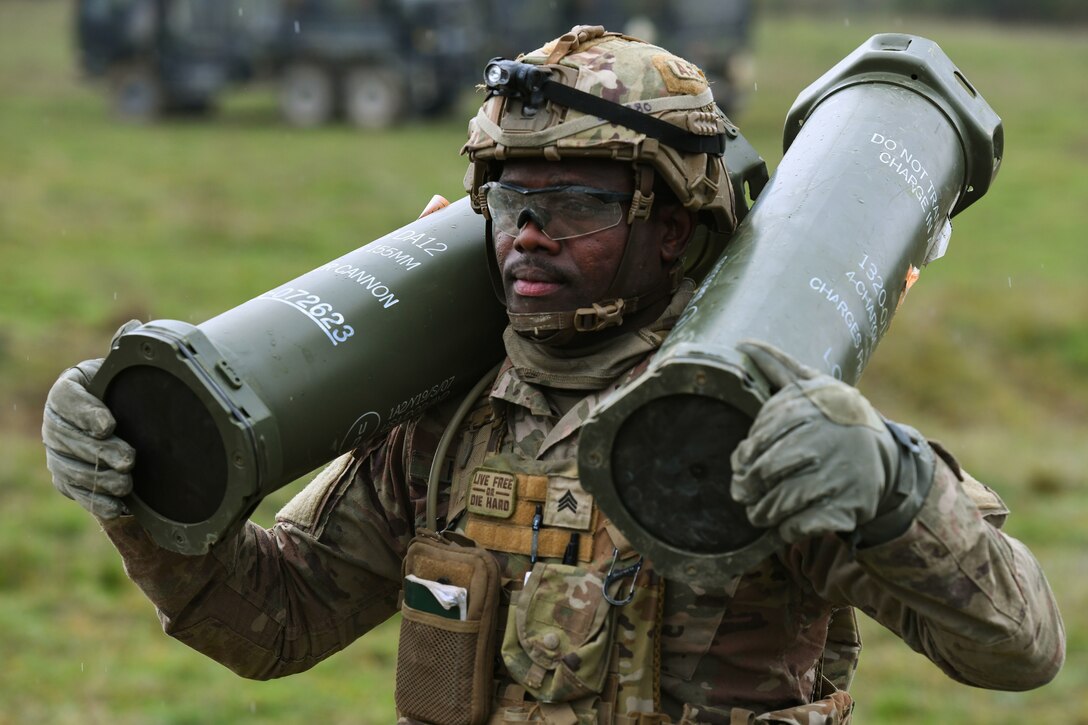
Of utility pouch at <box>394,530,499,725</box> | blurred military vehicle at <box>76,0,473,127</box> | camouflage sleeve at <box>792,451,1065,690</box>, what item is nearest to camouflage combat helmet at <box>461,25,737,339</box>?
utility pouch at <box>394,530,499,725</box>

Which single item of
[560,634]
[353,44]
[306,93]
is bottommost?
[306,93]

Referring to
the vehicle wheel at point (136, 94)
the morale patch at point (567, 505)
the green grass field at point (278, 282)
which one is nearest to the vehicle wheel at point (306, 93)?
the green grass field at point (278, 282)

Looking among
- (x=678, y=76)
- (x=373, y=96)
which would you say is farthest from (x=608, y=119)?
(x=373, y=96)

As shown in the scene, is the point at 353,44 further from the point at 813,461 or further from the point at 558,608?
the point at 813,461

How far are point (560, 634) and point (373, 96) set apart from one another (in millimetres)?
27109

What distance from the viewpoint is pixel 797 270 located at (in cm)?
363

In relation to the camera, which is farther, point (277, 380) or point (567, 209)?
point (567, 209)

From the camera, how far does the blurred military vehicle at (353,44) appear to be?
29.7 meters

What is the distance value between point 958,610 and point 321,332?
1.56 metres

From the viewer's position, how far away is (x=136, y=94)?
30.8m

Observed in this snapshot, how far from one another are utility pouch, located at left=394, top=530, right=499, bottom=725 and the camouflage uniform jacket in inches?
4.3

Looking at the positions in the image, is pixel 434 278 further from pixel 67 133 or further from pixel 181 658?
pixel 67 133

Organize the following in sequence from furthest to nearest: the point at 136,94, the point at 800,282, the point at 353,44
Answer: the point at 136,94 < the point at 353,44 < the point at 800,282

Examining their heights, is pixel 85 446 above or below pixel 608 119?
below
